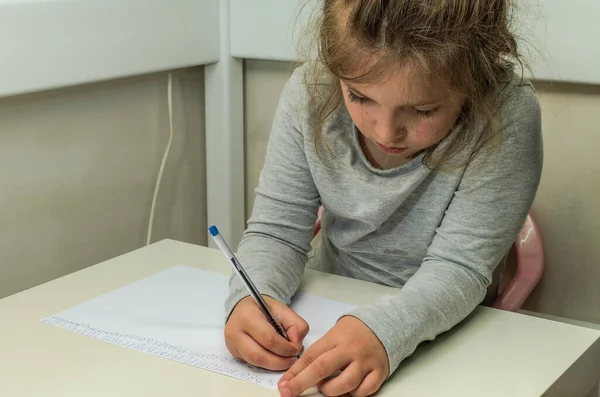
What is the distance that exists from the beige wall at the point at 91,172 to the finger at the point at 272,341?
557mm

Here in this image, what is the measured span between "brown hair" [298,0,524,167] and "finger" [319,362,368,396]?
0.27 m

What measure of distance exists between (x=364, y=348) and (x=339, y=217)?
34cm

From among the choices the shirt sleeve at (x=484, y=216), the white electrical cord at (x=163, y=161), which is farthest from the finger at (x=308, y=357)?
the white electrical cord at (x=163, y=161)

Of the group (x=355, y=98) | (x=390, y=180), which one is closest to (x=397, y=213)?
(x=390, y=180)

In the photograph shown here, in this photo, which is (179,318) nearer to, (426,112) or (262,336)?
(262,336)

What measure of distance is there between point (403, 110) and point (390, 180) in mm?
187

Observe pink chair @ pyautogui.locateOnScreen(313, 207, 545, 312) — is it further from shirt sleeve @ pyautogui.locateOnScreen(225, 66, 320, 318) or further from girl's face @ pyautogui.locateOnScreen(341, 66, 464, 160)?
girl's face @ pyautogui.locateOnScreen(341, 66, 464, 160)

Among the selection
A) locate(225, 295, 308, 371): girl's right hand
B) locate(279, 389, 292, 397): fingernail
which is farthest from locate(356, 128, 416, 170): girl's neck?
locate(279, 389, 292, 397): fingernail

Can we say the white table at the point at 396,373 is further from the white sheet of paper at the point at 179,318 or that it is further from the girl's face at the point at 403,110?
the girl's face at the point at 403,110

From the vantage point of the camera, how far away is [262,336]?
814 mm

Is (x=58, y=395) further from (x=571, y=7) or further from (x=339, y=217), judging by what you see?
(x=571, y=7)

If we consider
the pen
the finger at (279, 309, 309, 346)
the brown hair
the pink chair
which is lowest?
the pink chair

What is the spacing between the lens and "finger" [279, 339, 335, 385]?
767mm

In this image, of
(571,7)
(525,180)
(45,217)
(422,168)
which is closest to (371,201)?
(422,168)
